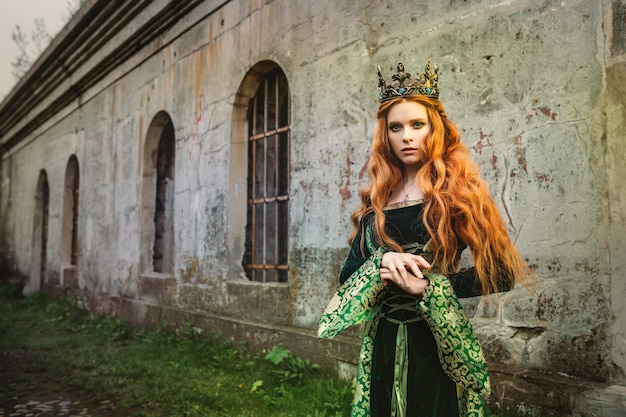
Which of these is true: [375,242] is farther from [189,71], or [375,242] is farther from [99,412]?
[189,71]

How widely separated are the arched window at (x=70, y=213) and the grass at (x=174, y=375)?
3644mm

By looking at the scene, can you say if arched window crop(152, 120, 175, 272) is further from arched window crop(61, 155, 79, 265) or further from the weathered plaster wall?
arched window crop(61, 155, 79, 265)

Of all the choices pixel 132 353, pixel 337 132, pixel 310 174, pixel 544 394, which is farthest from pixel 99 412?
pixel 544 394

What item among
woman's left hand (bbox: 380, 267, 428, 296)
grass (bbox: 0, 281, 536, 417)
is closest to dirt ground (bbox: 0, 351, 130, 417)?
grass (bbox: 0, 281, 536, 417)

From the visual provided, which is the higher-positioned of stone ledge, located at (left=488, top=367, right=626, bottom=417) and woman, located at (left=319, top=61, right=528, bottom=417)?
woman, located at (left=319, top=61, right=528, bottom=417)

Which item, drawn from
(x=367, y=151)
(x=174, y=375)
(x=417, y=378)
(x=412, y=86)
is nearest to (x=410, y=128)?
(x=412, y=86)

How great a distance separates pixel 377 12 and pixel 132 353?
4.46m

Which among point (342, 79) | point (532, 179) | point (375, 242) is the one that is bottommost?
point (375, 242)

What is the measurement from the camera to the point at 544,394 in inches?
118

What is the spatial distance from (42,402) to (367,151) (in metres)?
3.35

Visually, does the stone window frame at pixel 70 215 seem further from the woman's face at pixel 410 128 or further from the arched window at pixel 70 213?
the woman's face at pixel 410 128

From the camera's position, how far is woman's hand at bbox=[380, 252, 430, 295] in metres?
1.81

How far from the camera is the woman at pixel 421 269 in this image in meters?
1.83

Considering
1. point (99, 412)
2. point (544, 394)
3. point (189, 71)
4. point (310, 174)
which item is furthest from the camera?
point (189, 71)
